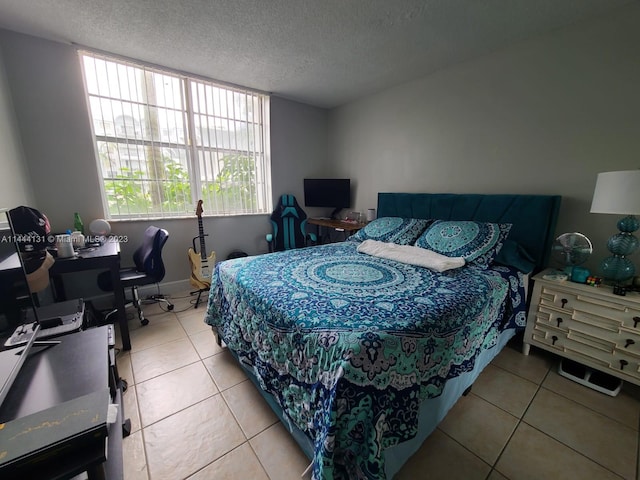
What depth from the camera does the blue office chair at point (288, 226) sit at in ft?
11.9

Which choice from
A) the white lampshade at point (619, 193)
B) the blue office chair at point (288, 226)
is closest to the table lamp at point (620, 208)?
the white lampshade at point (619, 193)

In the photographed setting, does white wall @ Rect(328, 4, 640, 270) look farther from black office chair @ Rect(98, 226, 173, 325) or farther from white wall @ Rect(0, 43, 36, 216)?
white wall @ Rect(0, 43, 36, 216)

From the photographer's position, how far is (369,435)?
0.88 m

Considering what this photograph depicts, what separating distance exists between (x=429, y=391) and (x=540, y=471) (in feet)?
2.20

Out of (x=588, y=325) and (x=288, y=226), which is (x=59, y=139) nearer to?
(x=288, y=226)

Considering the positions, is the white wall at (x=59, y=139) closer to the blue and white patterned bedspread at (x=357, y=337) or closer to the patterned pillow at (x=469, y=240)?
the blue and white patterned bedspread at (x=357, y=337)

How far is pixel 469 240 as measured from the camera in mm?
2004

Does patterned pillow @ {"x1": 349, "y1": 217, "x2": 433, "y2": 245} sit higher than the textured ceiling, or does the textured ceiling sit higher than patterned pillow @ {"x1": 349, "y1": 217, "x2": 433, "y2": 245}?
the textured ceiling

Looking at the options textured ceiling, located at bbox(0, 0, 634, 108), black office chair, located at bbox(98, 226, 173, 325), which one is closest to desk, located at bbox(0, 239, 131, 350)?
black office chair, located at bbox(98, 226, 173, 325)

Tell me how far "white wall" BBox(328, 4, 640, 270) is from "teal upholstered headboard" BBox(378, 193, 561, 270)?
0.48ft

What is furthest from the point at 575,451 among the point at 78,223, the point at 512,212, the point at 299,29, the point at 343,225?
the point at 78,223

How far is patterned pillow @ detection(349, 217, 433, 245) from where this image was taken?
2.39 metres

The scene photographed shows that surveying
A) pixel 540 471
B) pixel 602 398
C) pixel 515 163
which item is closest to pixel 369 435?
pixel 540 471

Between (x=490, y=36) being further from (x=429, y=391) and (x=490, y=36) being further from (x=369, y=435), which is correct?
(x=369, y=435)
